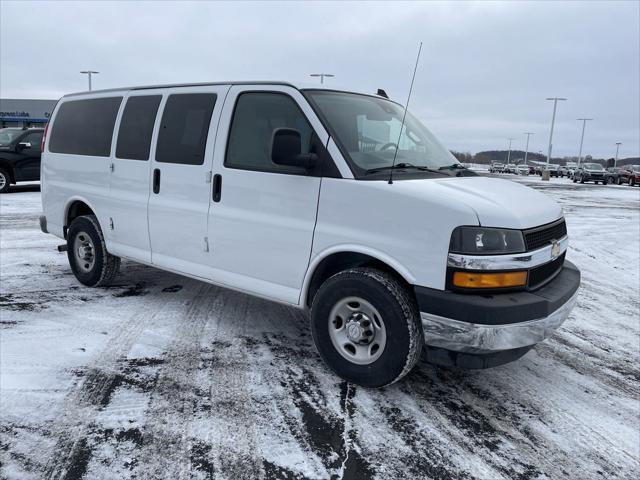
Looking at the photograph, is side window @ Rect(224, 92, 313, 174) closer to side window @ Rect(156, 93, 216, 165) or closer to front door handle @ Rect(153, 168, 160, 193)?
side window @ Rect(156, 93, 216, 165)

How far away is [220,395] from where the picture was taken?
3.33 metres

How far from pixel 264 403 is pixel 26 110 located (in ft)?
208

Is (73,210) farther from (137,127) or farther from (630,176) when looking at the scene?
(630,176)

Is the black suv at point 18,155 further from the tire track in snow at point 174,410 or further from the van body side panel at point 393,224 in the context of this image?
the van body side panel at point 393,224

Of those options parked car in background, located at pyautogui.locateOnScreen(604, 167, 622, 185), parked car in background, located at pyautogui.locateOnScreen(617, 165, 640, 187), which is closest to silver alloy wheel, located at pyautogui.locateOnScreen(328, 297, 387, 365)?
parked car in background, located at pyautogui.locateOnScreen(604, 167, 622, 185)

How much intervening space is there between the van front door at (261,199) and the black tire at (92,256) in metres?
1.86

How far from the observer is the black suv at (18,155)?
14.1m

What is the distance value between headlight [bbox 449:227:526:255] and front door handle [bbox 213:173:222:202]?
79.7 inches

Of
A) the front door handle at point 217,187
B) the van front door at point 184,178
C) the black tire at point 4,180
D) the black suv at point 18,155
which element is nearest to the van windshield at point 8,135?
the black suv at point 18,155

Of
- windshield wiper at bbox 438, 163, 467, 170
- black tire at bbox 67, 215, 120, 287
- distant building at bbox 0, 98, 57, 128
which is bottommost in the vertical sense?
black tire at bbox 67, 215, 120, 287

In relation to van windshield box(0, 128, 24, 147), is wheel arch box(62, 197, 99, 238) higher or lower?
lower

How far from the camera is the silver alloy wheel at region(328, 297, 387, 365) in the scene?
336 centimetres

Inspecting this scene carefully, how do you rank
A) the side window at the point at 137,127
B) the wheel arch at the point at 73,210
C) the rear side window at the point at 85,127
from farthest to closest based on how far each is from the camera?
1. the wheel arch at the point at 73,210
2. the rear side window at the point at 85,127
3. the side window at the point at 137,127

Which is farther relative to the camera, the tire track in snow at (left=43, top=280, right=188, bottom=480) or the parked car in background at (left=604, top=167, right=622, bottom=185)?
the parked car in background at (left=604, top=167, right=622, bottom=185)
